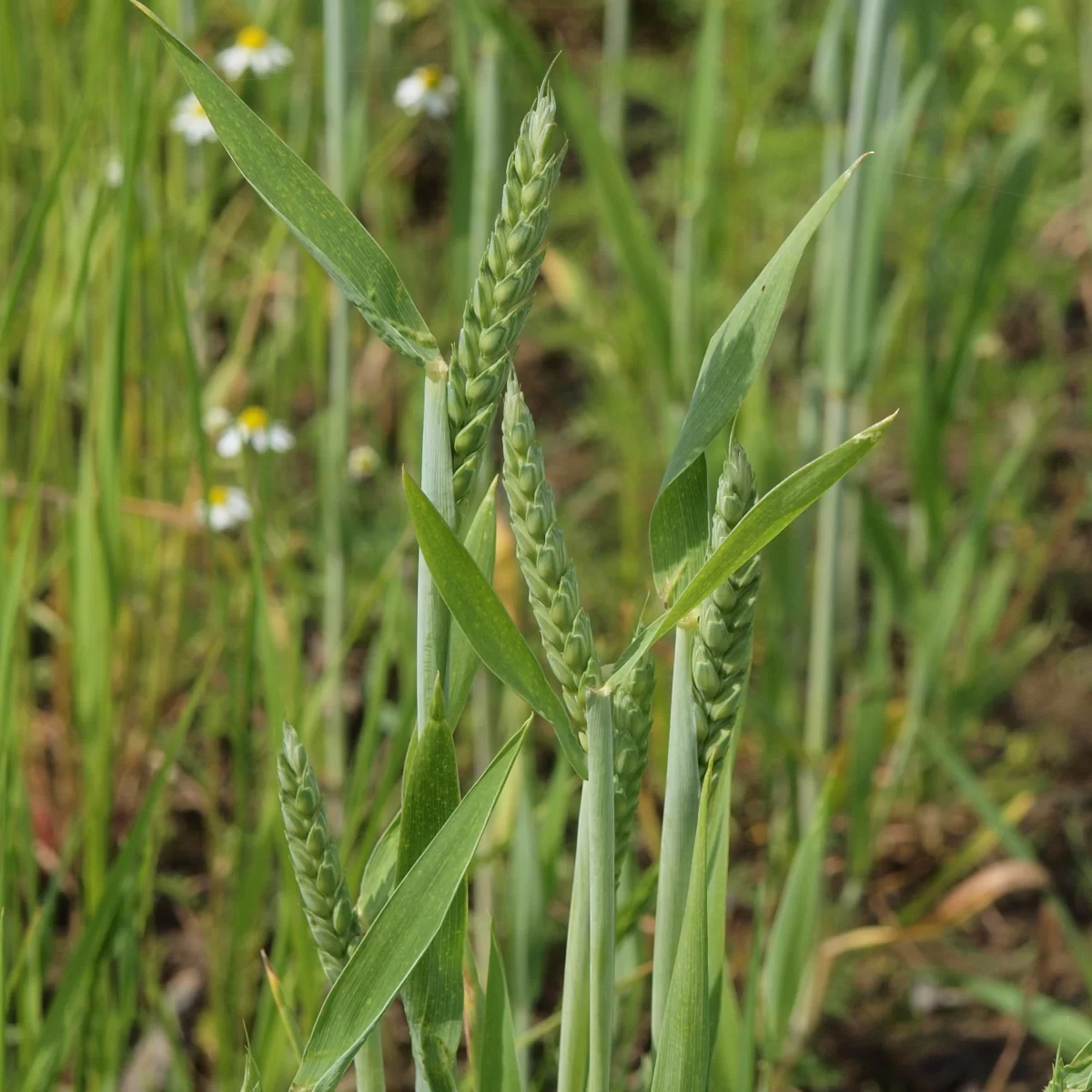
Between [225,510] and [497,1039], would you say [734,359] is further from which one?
[225,510]

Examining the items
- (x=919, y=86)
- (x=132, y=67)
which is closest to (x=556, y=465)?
(x=919, y=86)

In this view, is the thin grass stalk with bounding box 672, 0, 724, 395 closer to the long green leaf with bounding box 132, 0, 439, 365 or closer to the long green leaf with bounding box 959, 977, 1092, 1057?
the long green leaf with bounding box 959, 977, 1092, 1057

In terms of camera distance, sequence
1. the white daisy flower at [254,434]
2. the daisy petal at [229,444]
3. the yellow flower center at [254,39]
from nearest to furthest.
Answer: the white daisy flower at [254,434], the daisy petal at [229,444], the yellow flower center at [254,39]

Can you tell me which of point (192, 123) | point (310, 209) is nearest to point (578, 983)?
point (310, 209)

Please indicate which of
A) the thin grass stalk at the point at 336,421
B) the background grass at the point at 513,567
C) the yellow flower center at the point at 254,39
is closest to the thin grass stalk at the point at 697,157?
the background grass at the point at 513,567

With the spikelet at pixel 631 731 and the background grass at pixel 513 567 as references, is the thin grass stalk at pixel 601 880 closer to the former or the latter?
the spikelet at pixel 631 731

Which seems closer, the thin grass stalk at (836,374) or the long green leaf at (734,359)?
the long green leaf at (734,359)

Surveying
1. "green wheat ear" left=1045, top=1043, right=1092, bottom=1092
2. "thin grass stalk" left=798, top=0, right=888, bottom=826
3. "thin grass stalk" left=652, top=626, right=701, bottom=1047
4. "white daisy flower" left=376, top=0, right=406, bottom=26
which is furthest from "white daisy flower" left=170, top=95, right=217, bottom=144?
"green wheat ear" left=1045, top=1043, right=1092, bottom=1092
